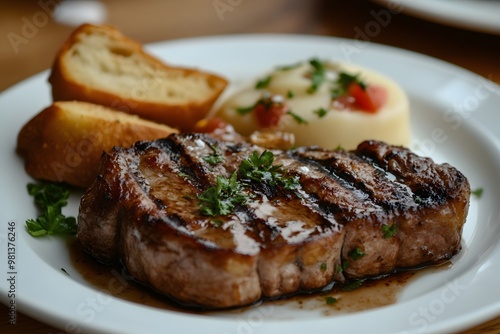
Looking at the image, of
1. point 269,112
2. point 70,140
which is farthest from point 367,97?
point 70,140

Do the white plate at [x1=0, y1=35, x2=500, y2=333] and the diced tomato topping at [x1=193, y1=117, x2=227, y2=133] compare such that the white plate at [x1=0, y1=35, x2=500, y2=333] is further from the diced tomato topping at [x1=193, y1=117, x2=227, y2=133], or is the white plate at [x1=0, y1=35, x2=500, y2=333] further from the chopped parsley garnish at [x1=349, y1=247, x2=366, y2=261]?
the diced tomato topping at [x1=193, y1=117, x2=227, y2=133]

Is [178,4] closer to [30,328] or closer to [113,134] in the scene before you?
[113,134]

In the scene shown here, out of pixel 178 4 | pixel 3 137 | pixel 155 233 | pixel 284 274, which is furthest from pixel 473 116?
pixel 178 4

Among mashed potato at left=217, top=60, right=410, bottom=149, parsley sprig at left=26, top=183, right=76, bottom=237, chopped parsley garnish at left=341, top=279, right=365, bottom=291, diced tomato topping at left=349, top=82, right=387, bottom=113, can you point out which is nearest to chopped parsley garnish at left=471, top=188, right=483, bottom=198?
mashed potato at left=217, top=60, right=410, bottom=149

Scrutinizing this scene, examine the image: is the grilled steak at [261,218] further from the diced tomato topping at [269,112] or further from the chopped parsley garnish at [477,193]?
the diced tomato topping at [269,112]

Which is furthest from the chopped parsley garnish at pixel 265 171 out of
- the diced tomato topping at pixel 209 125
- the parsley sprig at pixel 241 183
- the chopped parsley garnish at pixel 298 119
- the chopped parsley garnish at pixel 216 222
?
the chopped parsley garnish at pixel 298 119

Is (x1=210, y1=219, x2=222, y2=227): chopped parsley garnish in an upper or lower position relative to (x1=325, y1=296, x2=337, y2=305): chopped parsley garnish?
upper

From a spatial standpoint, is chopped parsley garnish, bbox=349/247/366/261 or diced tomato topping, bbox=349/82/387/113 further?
diced tomato topping, bbox=349/82/387/113

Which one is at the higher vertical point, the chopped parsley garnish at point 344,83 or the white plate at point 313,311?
the chopped parsley garnish at point 344,83
